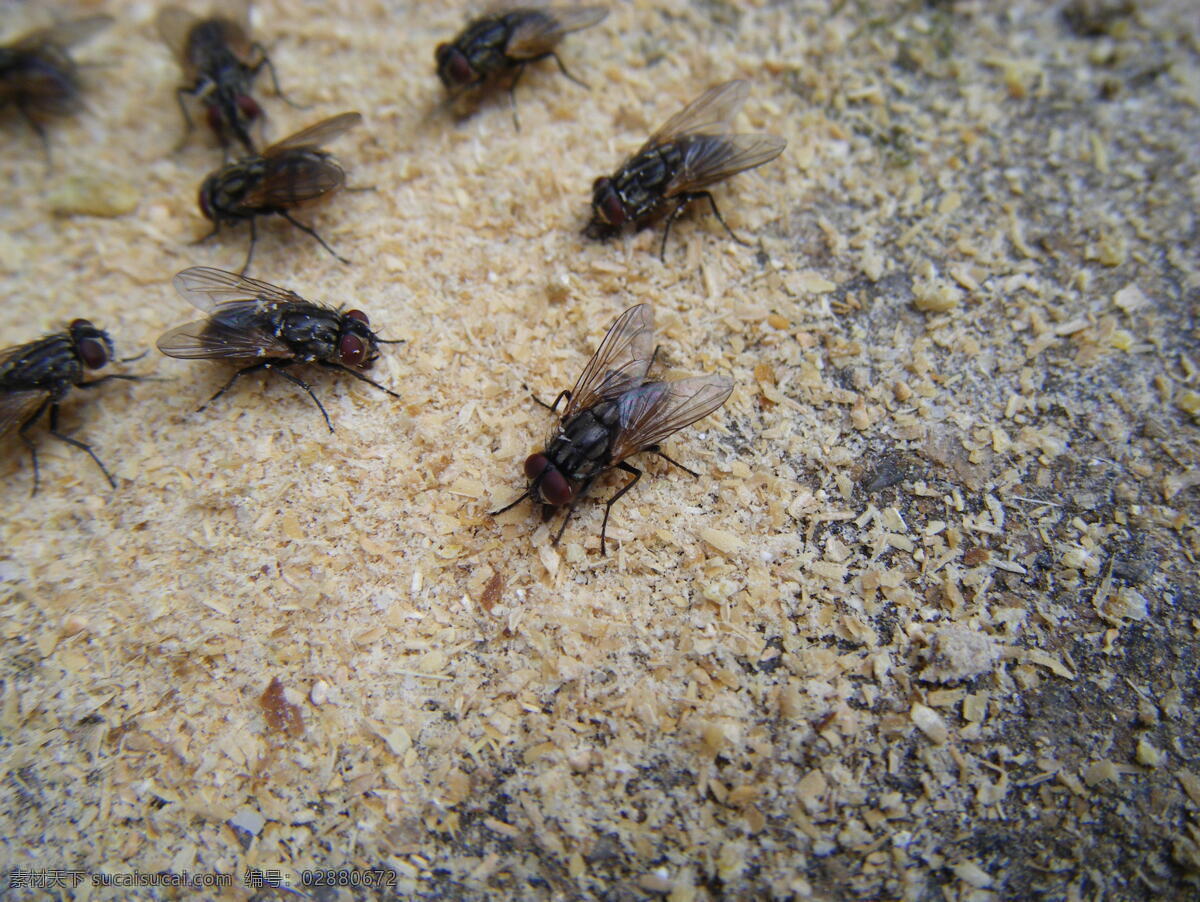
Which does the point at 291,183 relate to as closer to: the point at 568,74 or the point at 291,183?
the point at 291,183

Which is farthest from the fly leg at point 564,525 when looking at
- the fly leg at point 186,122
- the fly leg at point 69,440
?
the fly leg at point 186,122

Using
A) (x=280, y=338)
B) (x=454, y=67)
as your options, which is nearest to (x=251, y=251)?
(x=280, y=338)

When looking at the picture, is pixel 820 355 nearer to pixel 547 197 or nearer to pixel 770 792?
pixel 547 197

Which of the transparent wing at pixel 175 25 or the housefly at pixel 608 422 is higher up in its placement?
the transparent wing at pixel 175 25

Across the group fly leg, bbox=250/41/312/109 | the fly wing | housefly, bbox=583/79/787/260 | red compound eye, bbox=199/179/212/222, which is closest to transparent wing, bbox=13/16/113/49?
fly leg, bbox=250/41/312/109

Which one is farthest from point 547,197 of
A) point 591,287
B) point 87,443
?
point 87,443

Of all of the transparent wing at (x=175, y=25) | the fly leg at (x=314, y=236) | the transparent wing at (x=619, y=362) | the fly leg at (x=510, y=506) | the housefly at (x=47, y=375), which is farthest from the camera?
the transparent wing at (x=175, y=25)

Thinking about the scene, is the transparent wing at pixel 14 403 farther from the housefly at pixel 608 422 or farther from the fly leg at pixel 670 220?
the fly leg at pixel 670 220
